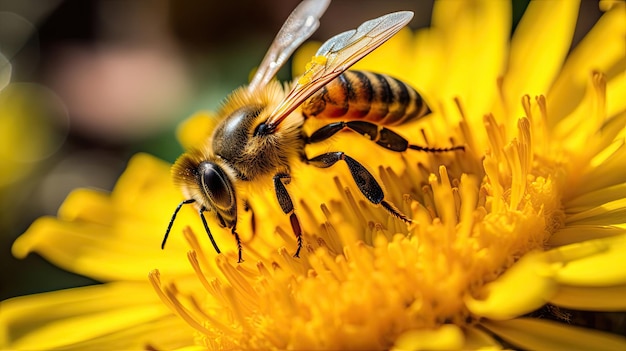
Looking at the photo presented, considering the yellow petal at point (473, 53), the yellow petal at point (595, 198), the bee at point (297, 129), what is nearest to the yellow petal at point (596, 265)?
the yellow petal at point (595, 198)

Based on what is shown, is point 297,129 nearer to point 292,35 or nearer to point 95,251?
point 292,35

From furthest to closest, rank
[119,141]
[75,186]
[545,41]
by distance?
1. [119,141]
2. [75,186]
3. [545,41]

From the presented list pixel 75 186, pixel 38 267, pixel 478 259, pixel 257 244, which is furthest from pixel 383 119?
pixel 75 186

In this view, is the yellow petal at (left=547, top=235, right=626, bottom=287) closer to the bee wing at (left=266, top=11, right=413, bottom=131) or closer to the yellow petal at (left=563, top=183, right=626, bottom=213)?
the yellow petal at (left=563, top=183, right=626, bottom=213)

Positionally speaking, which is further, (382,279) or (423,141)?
(423,141)

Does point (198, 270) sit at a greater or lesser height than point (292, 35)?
lesser

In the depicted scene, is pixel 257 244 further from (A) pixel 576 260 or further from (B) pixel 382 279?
(A) pixel 576 260

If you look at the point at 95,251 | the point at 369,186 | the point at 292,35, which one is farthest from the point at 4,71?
the point at 369,186
